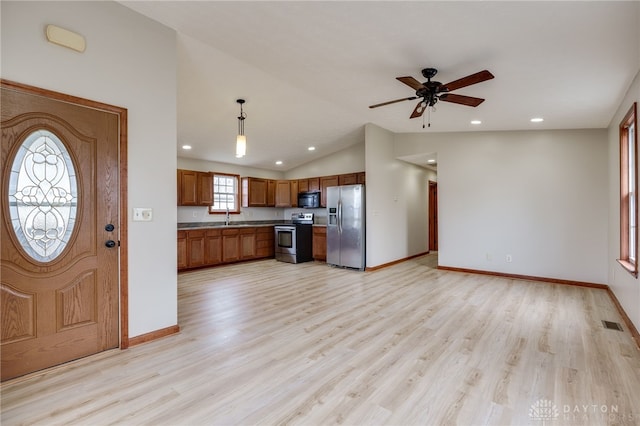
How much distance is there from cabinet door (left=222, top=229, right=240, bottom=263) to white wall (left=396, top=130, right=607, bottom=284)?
4.21m

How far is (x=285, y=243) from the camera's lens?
697 centimetres

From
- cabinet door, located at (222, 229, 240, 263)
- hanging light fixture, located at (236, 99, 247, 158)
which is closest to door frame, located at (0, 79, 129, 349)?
hanging light fixture, located at (236, 99, 247, 158)

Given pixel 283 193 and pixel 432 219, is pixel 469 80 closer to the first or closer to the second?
pixel 283 193

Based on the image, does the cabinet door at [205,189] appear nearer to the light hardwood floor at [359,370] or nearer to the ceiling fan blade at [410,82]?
the light hardwood floor at [359,370]

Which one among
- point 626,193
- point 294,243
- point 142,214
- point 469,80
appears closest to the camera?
point 142,214

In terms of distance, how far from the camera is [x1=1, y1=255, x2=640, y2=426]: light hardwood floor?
174cm

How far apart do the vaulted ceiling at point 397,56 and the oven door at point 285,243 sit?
274cm

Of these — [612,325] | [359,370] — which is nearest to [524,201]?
[612,325]

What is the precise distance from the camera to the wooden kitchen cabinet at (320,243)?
271 inches

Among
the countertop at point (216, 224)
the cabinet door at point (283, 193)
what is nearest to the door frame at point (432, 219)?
the cabinet door at point (283, 193)

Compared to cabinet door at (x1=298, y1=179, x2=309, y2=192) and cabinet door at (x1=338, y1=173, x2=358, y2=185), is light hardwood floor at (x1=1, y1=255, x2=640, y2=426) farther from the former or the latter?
cabinet door at (x1=298, y1=179, x2=309, y2=192)

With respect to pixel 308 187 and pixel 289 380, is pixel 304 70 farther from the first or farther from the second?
pixel 308 187

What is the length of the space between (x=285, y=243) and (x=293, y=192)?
4.89ft

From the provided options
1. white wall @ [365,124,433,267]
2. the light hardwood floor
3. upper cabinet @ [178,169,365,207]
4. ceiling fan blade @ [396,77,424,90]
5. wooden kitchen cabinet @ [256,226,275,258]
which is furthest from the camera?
wooden kitchen cabinet @ [256,226,275,258]
